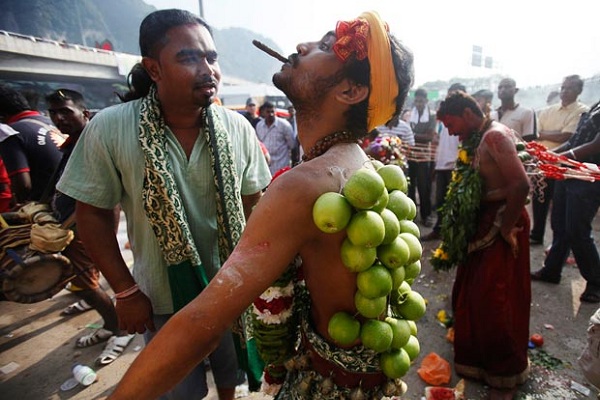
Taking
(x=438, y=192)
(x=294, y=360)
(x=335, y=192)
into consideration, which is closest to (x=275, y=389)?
(x=294, y=360)

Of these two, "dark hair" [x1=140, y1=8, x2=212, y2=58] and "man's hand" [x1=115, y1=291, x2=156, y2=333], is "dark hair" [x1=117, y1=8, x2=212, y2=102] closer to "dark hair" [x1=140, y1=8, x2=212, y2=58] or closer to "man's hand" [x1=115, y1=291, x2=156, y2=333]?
"dark hair" [x1=140, y1=8, x2=212, y2=58]

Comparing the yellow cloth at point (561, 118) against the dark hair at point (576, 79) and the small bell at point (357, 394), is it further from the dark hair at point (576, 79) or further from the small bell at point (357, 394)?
the small bell at point (357, 394)

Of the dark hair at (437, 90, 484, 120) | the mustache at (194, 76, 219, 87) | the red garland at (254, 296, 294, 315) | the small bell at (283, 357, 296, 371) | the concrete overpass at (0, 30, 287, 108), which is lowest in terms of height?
the small bell at (283, 357, 296, 371)

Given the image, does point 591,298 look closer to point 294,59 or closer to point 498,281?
point 498,281

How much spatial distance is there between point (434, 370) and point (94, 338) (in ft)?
12.3

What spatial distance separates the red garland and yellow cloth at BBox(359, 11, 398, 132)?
3.15ft

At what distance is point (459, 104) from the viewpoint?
326 cm

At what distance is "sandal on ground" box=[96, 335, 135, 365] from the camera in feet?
11.6

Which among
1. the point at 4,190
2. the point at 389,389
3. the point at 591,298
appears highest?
the point at 4,190

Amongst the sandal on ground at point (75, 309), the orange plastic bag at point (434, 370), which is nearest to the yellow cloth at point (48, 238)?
the sandal on ground at point (75, 309)

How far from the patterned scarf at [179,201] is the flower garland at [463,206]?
217 centimetres

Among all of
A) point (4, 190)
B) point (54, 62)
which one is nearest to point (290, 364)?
point (4, 190)

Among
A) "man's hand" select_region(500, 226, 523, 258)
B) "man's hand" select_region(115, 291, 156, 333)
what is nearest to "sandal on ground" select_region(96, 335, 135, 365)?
"man's hand" select_region(115, 291, 156, 333)

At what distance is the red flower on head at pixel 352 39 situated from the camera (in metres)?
1.36
